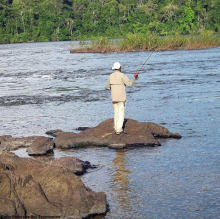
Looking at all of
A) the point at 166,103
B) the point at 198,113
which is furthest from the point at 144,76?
the point at 198,113

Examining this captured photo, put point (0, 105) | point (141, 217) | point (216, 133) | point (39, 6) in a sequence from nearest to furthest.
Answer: point (141, 217) < point (216, 133) < point (0, 105) < point (39, 6)

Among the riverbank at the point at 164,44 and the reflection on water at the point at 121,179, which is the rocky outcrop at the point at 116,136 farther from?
the riverbank at the point at 164,44

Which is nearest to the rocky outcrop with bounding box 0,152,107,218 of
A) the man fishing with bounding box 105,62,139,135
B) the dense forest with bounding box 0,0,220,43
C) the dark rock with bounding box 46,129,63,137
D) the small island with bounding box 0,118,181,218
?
the small island with bounding box 0,118,181,218

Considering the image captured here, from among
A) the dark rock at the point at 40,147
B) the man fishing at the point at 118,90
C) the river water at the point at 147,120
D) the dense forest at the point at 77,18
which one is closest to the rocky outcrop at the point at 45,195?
the river water at the point at 147,120

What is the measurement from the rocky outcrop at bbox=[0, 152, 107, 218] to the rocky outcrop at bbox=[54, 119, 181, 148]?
12.1 ft

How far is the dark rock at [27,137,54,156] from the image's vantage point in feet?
34.9

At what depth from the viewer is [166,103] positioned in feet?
55.9

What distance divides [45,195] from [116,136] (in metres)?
4.28

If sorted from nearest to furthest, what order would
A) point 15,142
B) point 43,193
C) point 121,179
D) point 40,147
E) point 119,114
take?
point 43,193 < point 121,179 < point 40,147 < point 119,114 < point 15,142

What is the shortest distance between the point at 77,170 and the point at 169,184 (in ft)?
5.35

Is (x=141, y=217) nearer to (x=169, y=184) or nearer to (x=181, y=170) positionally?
(x=169, y=184)

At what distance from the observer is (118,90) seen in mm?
10953

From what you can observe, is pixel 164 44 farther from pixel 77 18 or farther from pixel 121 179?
pixel 77 18

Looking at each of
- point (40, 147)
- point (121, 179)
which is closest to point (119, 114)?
point (40, 147)
